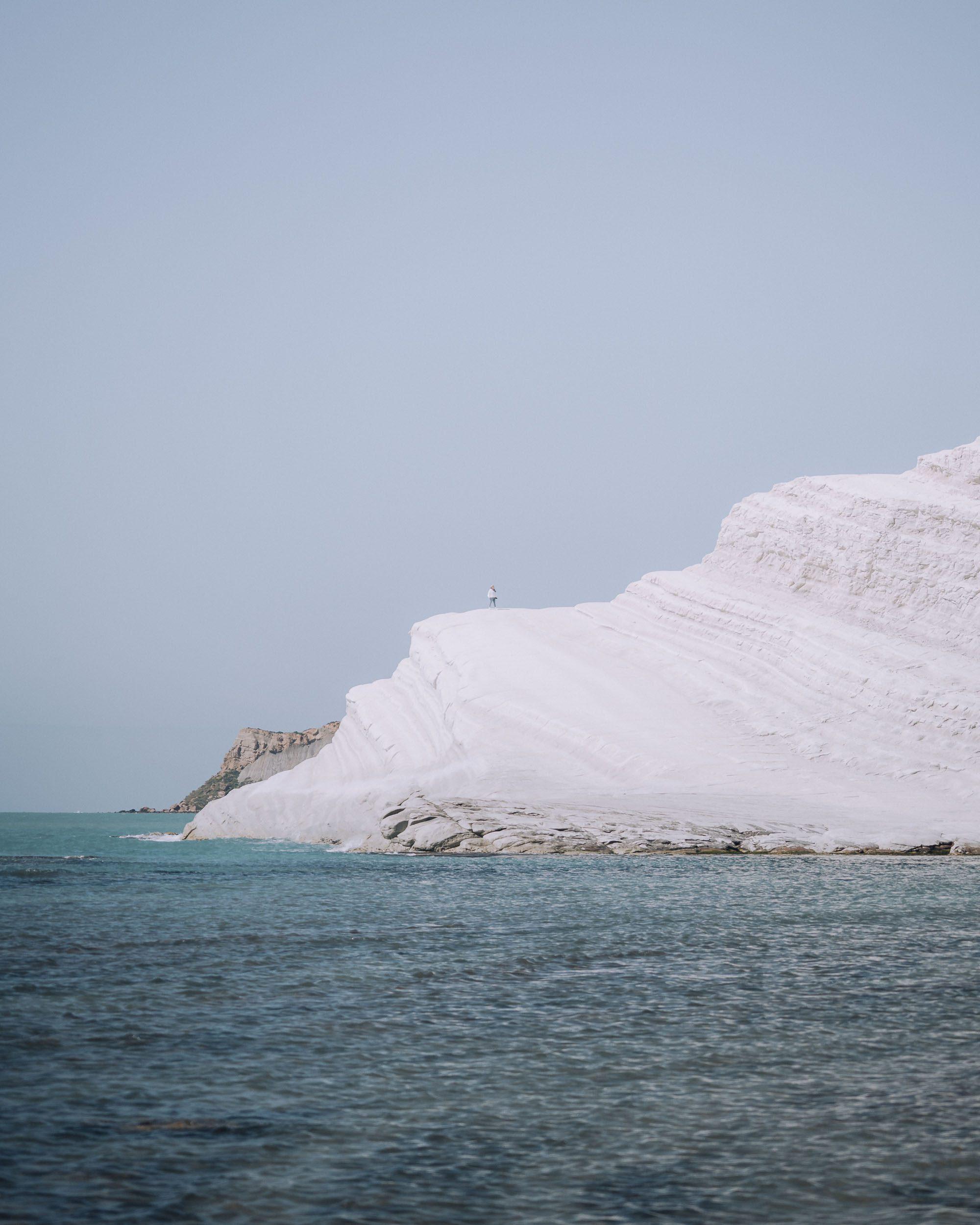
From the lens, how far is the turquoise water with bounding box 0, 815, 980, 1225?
5.89 metres

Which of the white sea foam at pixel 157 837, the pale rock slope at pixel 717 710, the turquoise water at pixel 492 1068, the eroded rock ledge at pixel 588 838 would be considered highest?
the pale rock slope at pixel 717 710

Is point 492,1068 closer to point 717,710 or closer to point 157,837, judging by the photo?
point 717,710

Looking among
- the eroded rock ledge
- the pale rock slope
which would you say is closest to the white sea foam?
the pale rock slope

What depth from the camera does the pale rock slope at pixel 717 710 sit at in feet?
108

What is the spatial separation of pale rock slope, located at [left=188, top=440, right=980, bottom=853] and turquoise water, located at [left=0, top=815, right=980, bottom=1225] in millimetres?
15636

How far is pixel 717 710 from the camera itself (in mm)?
39562

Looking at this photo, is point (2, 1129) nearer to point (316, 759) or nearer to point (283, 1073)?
point (283, 1073)

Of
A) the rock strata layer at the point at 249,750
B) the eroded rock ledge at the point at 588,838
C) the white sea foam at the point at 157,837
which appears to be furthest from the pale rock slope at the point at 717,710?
the rock strata layer at the point at 249,750

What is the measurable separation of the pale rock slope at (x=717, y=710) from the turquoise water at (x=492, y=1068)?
15.6 m

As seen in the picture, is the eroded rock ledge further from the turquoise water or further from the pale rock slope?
the turquoise water

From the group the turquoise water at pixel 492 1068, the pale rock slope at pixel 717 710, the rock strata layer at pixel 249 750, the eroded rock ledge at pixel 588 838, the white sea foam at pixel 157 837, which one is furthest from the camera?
the rock strata layer at pixel 249 750

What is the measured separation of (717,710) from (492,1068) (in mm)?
32342

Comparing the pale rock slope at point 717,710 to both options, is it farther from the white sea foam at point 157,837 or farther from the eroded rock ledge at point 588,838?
the white sea foam at point 157,837

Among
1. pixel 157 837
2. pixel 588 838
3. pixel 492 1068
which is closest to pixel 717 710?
pixel 588 838
